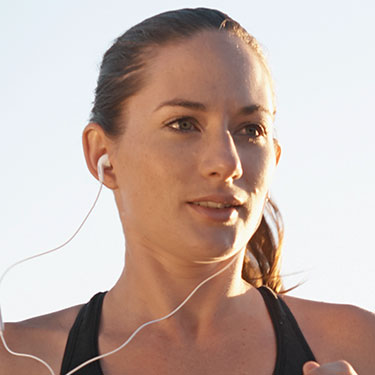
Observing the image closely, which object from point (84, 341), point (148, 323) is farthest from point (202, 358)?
point (84, 341)

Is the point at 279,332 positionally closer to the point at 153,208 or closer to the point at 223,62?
the point at 153,208

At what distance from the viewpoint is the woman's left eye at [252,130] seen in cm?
408

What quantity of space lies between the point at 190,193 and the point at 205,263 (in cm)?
37

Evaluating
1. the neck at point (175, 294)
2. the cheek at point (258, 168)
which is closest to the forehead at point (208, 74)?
the cheek at point (258, 168)

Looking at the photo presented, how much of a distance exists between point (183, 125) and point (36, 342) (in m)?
1.26

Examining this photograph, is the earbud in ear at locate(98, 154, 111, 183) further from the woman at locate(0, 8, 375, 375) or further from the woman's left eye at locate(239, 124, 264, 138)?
the woman's left eye at locate(239, 124, 264, 138)

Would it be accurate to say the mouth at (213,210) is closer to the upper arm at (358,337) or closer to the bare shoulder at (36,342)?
the upper arm at (358,337)

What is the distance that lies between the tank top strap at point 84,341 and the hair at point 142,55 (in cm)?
82

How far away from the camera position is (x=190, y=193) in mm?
3879

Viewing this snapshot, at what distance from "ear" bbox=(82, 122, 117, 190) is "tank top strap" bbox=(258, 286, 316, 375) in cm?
96

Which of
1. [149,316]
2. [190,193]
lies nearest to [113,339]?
[149,316]

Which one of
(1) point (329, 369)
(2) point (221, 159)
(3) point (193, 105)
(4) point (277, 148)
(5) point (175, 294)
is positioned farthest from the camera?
(4) point (277, 148)

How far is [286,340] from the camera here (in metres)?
4.21

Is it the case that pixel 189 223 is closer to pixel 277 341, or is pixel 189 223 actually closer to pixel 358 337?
pixel 277 341
